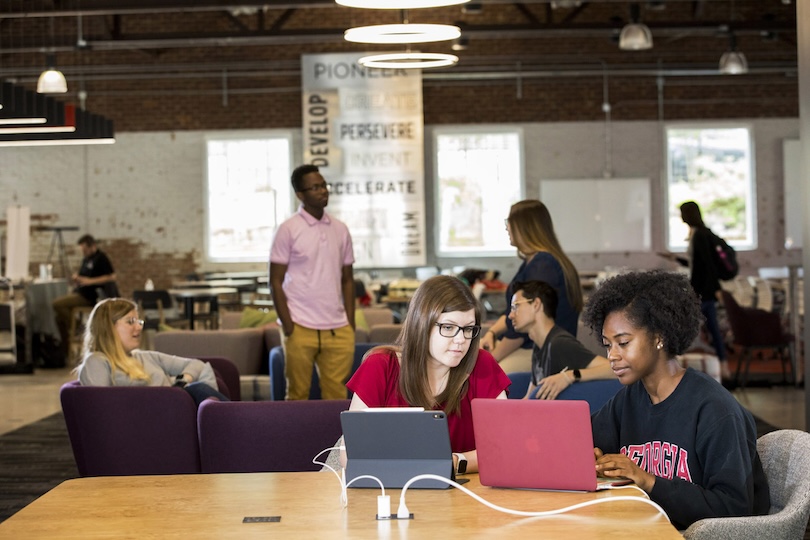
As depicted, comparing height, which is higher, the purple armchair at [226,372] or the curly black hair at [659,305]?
the curly black hair at [659,305]

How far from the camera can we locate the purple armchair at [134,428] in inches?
189

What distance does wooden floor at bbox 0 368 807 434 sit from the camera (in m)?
8.41

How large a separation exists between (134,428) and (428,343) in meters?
2.15

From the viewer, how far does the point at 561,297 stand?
5.07m

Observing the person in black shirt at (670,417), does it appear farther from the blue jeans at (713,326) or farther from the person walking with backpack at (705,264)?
Result: the person walking with backpack at (705,264)

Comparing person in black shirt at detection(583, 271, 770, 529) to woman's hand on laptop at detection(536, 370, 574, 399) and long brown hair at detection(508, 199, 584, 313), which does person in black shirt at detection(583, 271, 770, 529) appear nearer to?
woman's hand on laptop at detection(536, 370, 574, 399)

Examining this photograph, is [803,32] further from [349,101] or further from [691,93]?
[691,93]

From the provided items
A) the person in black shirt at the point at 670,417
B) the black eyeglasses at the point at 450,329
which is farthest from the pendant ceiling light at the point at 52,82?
the person in black shirt at the point at 670,417

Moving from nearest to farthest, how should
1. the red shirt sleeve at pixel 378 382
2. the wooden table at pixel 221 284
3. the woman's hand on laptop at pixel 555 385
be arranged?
the red shirt sleeve at pixel 378 382, the woman's hand on laptop at pixel 555 385, the wooden table at pixel 221 284

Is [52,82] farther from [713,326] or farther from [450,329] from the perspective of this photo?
[450,329]

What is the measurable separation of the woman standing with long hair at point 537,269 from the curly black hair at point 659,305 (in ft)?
6.78

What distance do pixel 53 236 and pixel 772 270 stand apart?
10453 mm

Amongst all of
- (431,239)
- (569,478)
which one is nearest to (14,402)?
(431,239)

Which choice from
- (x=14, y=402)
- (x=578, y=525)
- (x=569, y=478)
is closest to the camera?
(x=578, y=525)
